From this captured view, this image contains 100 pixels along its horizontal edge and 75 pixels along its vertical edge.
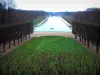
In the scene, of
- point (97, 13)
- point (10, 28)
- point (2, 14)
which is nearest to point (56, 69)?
point (10, 28)

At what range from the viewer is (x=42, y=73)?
5898mm

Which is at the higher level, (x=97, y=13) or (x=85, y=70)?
(x=97, y=13)

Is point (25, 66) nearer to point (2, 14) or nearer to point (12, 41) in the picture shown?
point (12, 41)

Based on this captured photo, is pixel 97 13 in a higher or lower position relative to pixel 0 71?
higher

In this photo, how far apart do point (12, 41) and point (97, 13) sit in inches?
432

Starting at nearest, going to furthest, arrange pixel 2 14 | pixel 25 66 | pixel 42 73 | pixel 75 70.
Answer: pixel 42 73 → pixel 75 70 → pixel 25 66 → pixel 2 14

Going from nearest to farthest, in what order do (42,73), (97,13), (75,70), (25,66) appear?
(42,73), (75,70), (25,66), (97,13)

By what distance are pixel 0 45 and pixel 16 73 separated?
6536mm

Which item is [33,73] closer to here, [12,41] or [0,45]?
[0,45]

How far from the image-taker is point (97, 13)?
2328 cm

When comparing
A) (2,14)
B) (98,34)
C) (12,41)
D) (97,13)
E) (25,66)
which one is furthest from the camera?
(97,13)

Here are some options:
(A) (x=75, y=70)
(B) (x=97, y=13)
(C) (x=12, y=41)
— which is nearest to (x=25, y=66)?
(A) (x=75, y=70)

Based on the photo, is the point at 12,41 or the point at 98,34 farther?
the point at 12,41

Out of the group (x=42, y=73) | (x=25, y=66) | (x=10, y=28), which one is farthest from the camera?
(x=10, y=28)
